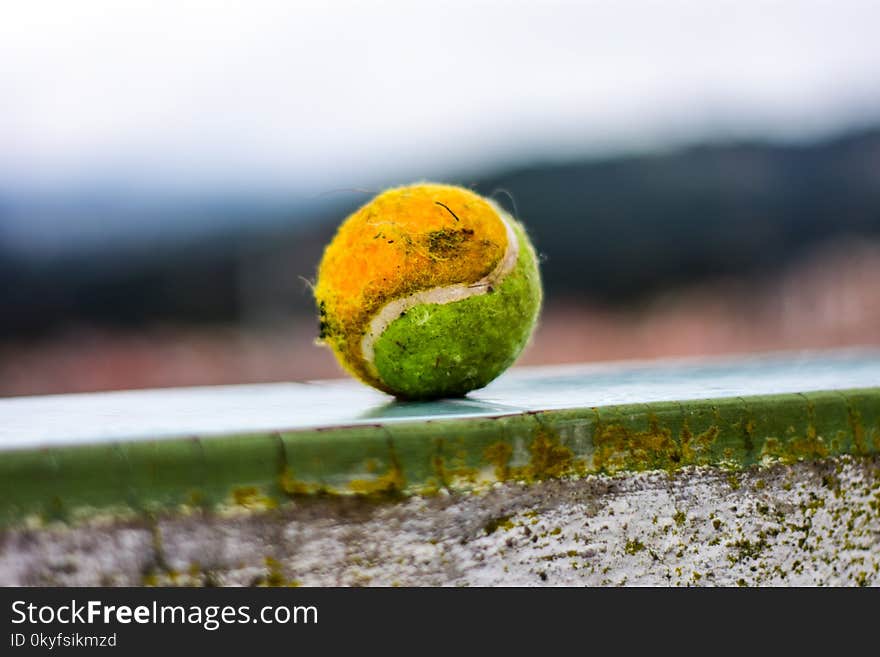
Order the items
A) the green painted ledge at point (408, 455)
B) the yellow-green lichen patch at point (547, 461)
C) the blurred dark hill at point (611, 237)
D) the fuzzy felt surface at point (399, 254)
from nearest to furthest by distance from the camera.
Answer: the green painted ledge at point (408, 455), the yellow-green lichen patch at point (547, 461), the fuzzy felt surface at point (399, 254), the blurred dark hill at point (611, 237)

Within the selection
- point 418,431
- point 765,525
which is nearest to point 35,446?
point 418,431

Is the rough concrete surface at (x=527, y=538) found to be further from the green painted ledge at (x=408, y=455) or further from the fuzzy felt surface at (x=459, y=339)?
the fuzzy felt surface at (x=459, y=339)

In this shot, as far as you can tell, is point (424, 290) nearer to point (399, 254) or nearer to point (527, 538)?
point (399, 254)

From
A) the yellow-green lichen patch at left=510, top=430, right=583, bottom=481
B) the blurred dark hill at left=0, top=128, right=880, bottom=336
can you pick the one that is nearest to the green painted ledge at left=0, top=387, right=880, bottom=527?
the yellow-green lichen patch at left=510, top=430, right=583, bottom=481

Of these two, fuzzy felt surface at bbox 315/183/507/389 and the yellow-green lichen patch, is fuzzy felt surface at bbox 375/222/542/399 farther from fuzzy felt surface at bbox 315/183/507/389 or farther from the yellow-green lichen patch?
the yellow-green lichen patch

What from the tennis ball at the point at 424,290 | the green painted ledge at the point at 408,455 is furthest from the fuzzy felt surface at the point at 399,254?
the green painted ledge at the point at 408,455

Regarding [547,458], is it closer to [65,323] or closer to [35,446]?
[35,446]

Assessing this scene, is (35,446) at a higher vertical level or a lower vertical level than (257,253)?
lower
